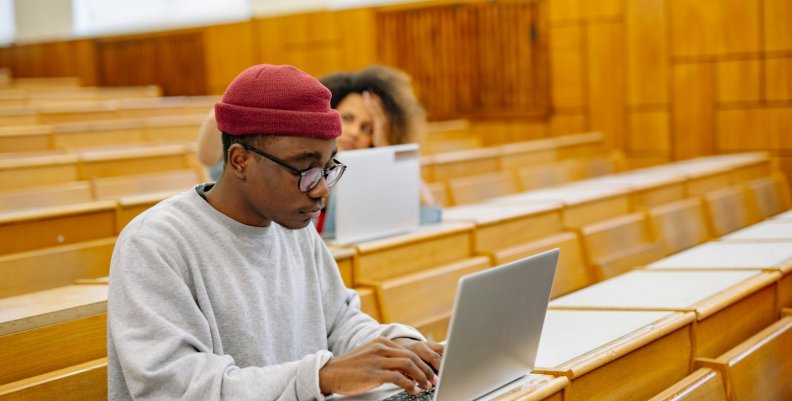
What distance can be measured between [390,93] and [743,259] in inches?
22.8

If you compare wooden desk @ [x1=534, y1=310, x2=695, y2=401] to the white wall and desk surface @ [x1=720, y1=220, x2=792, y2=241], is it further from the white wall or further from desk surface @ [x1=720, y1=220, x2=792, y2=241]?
the white wall

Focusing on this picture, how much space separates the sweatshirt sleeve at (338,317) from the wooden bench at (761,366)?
36 centimetres

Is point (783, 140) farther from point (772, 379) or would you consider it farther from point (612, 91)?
point (772, 379)

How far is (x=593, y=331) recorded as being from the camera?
0.87 metres

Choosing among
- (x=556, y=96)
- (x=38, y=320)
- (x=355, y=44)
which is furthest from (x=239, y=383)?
(x=355, y=44)

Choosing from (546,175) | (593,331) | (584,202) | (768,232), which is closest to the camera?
(593,331)

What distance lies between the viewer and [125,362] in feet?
1.90

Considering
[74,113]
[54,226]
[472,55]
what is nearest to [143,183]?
[54,226]

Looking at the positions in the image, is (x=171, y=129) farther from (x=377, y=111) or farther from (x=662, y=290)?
(x=662, y=290)

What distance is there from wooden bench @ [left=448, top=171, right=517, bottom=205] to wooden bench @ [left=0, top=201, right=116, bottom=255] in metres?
0.96

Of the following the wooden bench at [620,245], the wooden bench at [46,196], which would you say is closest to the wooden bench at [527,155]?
the wooden bench at [620,245]

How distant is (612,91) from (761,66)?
50 cm

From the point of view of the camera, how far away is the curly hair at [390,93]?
1424 mm

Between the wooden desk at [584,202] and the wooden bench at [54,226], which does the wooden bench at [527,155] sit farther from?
the wooden bench at [54,226]
